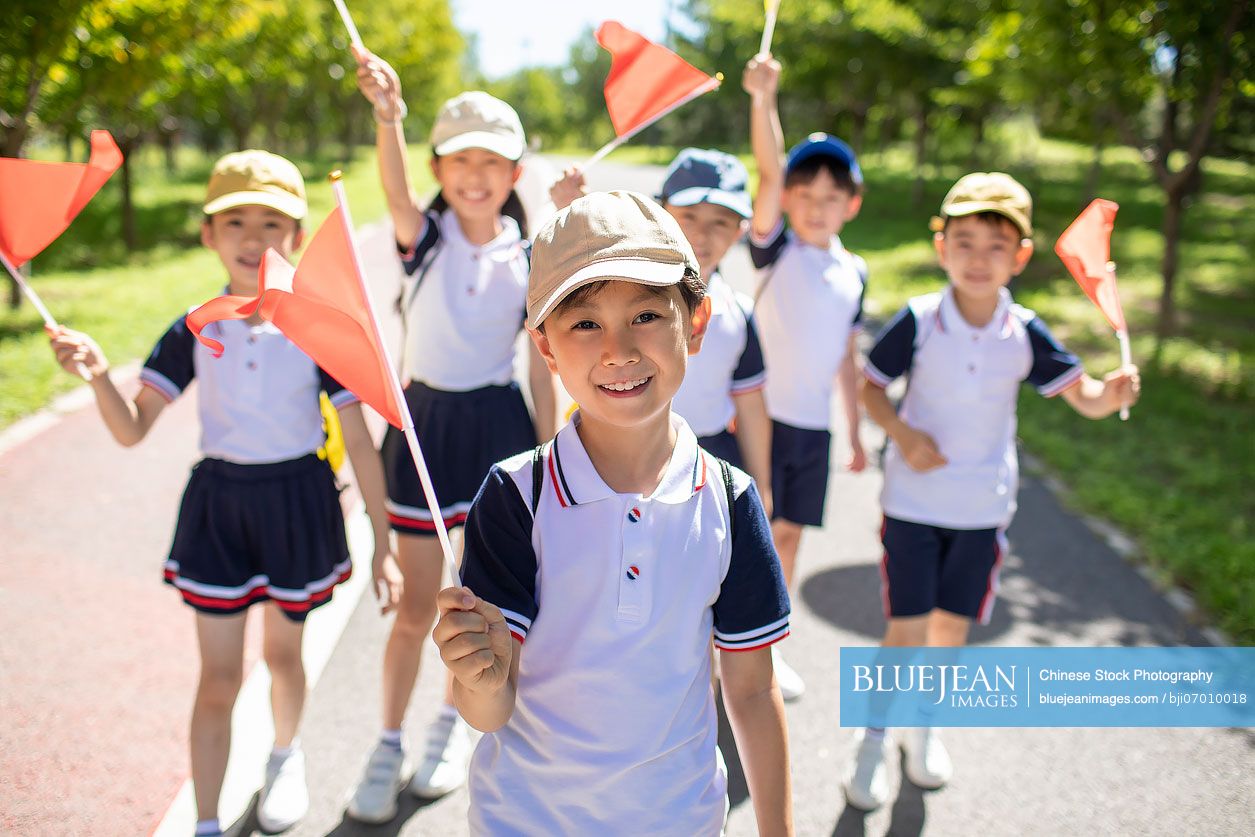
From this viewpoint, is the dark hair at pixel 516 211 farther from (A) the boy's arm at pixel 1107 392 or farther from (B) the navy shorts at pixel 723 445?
(A) the boy's arm at pixel 1107 392

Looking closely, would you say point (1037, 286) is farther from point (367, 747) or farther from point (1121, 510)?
point (367, 747)

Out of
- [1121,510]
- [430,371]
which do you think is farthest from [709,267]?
[1121,510]

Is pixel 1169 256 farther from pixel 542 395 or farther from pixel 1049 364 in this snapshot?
pixel 542 395

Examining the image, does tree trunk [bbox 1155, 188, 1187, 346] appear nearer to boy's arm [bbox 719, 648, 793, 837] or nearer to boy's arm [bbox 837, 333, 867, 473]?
boy's arm [bbox 837, 333, 867, 473]

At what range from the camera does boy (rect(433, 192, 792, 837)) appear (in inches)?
68.7

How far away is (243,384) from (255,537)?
45 centimetres

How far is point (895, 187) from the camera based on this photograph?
27844mm

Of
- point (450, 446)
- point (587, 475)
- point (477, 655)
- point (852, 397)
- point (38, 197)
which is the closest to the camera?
point (477, 655)

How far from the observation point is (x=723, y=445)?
3422 millimetres

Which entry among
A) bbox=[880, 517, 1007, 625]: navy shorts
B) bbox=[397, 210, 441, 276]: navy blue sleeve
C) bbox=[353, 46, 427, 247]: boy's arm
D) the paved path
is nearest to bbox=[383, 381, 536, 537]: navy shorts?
bbox=[397, 210, 441, 276]: navy blue sleeve

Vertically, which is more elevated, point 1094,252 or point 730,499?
point 1094,252

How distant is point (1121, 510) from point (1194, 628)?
1447 mm

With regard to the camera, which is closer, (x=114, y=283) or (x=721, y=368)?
(x=721, y=368)

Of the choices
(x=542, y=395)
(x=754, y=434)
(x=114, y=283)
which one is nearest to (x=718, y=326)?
(x=754, y=434)
